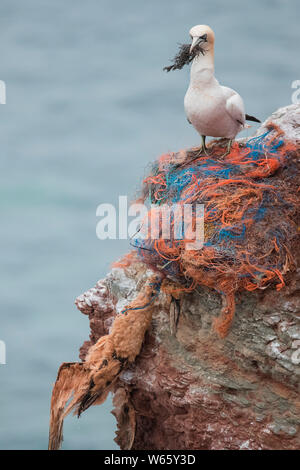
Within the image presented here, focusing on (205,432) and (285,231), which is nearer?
(285,231)

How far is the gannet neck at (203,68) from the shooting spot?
2707mm

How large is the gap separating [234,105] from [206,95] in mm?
103

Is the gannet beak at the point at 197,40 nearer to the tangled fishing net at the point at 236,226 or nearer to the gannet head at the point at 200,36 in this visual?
the gannet head at the point at 200,36

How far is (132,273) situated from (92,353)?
15.8 inches

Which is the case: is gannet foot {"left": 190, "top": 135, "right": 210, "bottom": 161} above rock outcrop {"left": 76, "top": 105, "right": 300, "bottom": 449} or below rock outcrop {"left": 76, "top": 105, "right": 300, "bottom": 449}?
above

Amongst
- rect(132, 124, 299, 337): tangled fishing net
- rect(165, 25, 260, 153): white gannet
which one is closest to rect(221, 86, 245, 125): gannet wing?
rect(165, 25, 260, 153): white gannet

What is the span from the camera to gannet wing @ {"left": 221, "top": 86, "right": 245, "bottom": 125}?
2.74m

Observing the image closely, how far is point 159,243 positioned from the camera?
266 centimetres

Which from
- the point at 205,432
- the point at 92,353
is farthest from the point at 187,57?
the point at 205,432

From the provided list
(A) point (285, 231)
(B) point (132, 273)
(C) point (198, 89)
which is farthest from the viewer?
(B) point (132, 273)

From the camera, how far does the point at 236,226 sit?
256 centimetres

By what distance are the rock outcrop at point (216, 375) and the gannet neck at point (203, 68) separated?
0.99 ft

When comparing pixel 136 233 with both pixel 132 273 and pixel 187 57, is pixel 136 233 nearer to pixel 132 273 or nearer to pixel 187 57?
pixel 132 273

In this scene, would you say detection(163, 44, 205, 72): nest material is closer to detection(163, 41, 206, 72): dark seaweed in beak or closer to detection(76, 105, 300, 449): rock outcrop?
detection(163, 41, 206, 72): dark seaweed in beak
